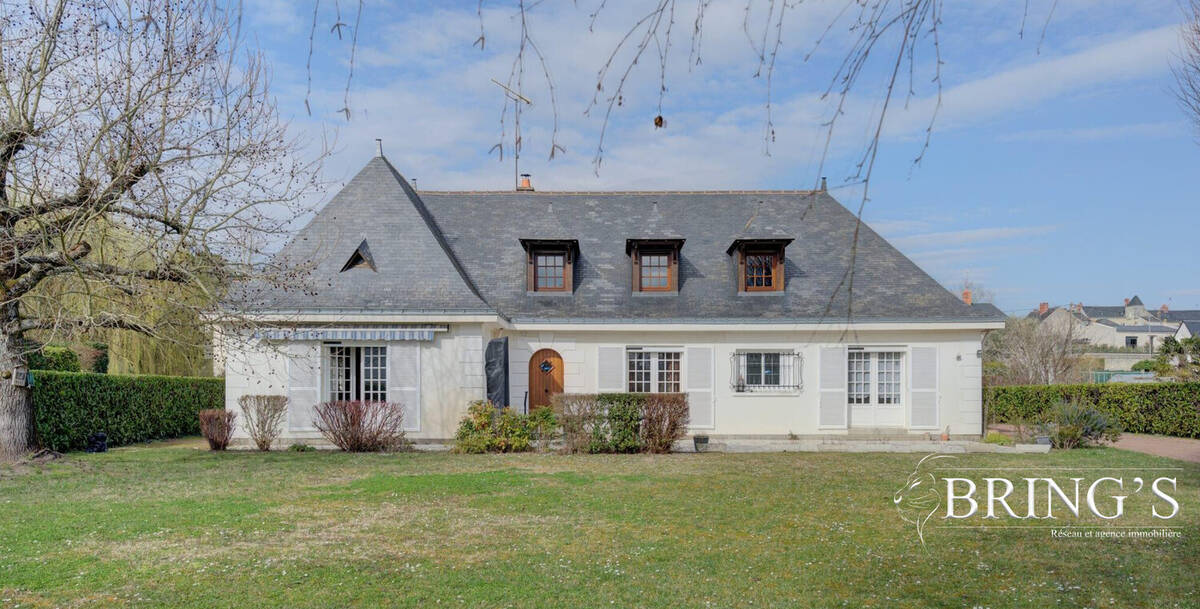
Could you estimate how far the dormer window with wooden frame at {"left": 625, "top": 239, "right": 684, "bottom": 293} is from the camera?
1895 centimetres

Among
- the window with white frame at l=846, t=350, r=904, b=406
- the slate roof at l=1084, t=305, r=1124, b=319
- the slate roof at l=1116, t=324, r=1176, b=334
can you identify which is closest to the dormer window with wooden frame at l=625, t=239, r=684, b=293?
the window with white frame at l=846, t=350, r=904, b=406

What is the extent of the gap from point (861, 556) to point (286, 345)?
12846 millimetres

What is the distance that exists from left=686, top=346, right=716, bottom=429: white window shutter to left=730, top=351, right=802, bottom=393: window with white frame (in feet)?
1.84

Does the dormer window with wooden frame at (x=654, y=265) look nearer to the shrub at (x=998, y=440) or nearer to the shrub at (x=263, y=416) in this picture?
the shrub at (x=998, y=440)

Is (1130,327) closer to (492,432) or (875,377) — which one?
(875,377)

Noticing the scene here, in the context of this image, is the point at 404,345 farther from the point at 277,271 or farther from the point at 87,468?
the point at 87,468

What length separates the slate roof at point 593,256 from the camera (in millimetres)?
17141

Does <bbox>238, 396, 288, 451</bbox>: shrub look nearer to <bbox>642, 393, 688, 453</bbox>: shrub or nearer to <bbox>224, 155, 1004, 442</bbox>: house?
<bbox>224, 155, 1004, 442</bbox>: house

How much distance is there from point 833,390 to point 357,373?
1074 centimetres

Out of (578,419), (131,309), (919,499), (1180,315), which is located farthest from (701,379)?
(1180,315)

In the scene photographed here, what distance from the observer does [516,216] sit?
70.7ft

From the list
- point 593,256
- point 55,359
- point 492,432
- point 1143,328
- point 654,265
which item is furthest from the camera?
point 1143,328

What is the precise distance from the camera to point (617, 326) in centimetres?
→ 1783

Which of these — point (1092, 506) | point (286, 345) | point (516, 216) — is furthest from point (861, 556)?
point (516, 216)
